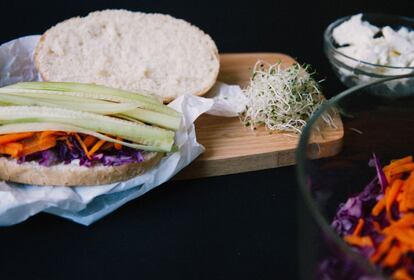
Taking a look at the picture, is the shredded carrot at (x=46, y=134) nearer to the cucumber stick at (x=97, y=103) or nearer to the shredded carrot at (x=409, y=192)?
the cucumber stick at (x=97, y=103)

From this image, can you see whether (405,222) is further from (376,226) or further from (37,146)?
(37,146)

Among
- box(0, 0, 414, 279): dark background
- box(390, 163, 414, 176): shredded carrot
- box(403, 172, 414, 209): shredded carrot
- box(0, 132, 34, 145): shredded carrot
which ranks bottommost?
box(0, 0, 414, 279): dark background

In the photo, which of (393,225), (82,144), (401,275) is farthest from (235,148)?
(401,275)

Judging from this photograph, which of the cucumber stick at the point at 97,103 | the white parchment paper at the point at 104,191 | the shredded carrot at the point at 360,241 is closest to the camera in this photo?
the shredded carrot at the point at 360,241

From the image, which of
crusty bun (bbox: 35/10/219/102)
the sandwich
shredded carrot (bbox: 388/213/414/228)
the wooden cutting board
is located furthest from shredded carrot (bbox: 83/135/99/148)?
shredded carrot (bbox: 388/213/414/228)

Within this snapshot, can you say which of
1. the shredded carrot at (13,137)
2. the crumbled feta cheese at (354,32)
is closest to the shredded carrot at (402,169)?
the crumbled feta cheese at (354,32)

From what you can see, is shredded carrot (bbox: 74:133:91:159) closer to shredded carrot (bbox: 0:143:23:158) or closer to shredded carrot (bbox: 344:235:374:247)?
shredded carrot (bbox: 0:143:23:158)

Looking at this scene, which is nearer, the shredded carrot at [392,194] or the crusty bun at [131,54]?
the shredded carrot at [392,194]
